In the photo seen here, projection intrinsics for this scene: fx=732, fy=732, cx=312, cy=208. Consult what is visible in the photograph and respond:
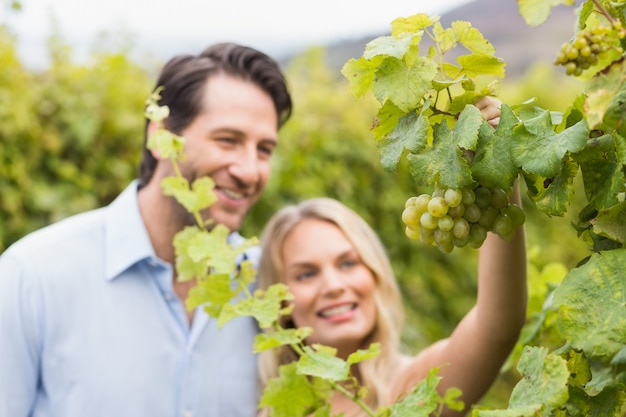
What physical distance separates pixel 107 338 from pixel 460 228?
142 centimetres

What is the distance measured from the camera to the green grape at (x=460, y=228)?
3.25 ft

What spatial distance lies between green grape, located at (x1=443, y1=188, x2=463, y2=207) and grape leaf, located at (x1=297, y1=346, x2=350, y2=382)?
34 cm

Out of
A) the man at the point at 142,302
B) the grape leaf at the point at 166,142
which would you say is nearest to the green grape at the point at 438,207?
the grape leaf at the point at 166,142

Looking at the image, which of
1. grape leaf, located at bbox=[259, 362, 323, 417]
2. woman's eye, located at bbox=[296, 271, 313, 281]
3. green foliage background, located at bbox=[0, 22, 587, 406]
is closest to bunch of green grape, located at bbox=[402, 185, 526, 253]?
grape leaf, located at bbox=[259, 362, 323, 417]

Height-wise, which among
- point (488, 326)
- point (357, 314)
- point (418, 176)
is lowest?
point (357, 314)

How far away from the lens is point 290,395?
1.35 m

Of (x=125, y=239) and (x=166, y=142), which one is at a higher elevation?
(x=166, y=142)

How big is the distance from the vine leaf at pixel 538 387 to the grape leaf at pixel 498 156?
216 mm

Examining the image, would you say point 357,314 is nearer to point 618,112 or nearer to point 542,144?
point 542,144

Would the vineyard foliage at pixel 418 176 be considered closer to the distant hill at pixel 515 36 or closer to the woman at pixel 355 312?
the woman at pixel 355 312

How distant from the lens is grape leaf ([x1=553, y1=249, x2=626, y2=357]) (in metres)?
0.79

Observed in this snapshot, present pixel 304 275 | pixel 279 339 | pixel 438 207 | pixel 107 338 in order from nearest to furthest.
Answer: pixel 438 207 < pixel 279 339 < pixel 107 338 < pixel 304 275

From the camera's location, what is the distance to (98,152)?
11.0 ft

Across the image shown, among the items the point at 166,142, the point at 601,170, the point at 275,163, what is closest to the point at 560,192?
the point at 601,170
